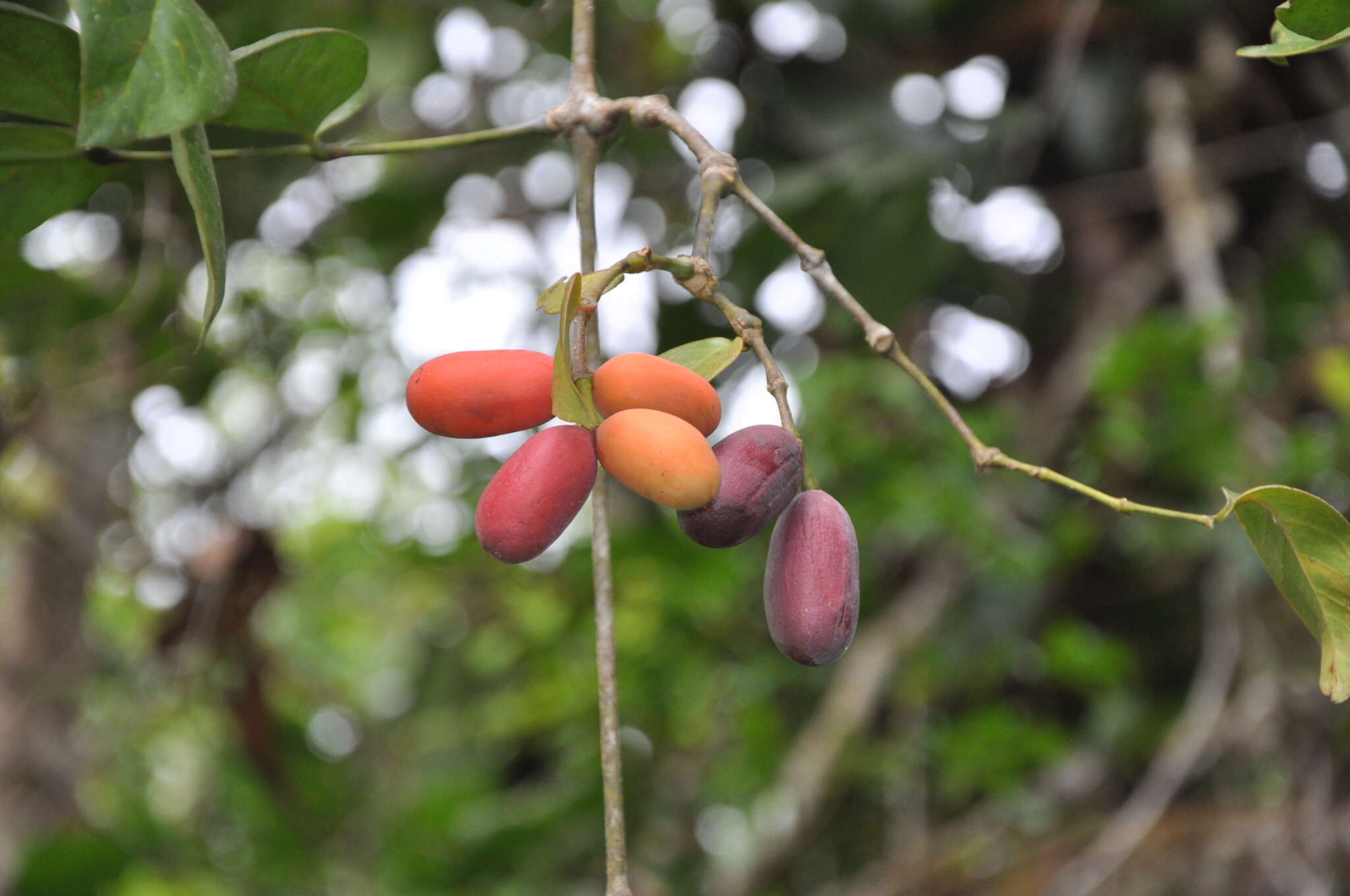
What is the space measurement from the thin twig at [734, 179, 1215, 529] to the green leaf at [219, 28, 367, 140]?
13.0 inches

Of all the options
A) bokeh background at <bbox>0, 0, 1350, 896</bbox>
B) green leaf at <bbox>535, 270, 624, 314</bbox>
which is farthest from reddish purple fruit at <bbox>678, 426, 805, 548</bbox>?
bokeh background at <bbox>0, 0, 1350, 896</bbox>

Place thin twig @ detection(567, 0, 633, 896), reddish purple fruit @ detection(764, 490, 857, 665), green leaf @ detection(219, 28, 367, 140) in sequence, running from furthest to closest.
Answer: green leaf @ detection(219, 28, 367, 140), reddish purple fruit @ detection(764, 490, 857, 665), thin twig @ detection(567, 0, 633, 896)

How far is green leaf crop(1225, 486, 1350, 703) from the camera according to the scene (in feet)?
1.96

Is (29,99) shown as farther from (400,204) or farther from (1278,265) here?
(1278,265)

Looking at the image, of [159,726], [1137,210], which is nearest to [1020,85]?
[1137,210]

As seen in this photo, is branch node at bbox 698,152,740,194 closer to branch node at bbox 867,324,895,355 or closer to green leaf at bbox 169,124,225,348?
branch node at bbox 867,324,895,355

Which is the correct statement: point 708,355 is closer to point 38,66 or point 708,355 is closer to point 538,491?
point 538,491

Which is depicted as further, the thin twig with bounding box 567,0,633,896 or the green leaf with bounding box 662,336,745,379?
the green leaf with bounding box 662,336,745,379

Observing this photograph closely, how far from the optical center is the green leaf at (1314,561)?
0.60 meters

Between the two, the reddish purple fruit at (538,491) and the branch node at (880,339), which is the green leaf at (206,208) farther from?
the branch node at (880,339)

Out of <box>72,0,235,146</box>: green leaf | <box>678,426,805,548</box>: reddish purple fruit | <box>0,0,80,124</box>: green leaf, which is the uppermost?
<box>72,0,235,146</box>: green leaf

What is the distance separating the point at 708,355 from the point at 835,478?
114cm

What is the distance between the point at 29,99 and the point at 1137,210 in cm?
187

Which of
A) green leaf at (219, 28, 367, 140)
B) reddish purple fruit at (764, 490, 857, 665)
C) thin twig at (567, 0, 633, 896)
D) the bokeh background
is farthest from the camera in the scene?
the bokeh background
